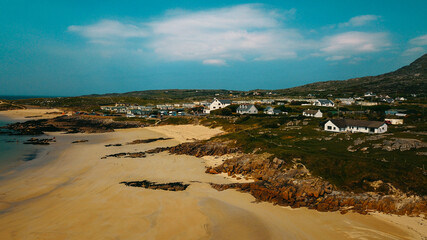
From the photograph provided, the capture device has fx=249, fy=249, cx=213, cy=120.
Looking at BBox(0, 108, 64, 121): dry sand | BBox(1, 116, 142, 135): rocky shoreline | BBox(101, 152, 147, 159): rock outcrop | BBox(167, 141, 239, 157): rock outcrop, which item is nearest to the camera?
BBox(167, 141, 239, 157): rock outcrop

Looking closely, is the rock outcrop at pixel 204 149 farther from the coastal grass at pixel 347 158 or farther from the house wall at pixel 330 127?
the house wall at pixel 330 127

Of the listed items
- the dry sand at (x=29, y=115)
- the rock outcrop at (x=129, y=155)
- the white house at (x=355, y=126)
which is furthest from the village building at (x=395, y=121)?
the dry sand at (x=29, y=115)

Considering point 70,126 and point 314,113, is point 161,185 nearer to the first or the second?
point 314,113

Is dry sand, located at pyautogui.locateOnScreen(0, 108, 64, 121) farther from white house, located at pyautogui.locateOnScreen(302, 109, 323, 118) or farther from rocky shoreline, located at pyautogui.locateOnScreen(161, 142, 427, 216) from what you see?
rocky shoreline, located at pyautogui.locateOnScreen(161, 142, 427, 216)

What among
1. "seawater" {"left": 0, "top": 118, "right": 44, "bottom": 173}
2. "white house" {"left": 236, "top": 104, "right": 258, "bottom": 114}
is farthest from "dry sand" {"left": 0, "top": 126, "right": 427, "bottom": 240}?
"white house" {"left": 236, "top": 104, "right": 258, "bottom": 114}

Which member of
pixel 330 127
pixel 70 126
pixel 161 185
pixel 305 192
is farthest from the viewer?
pixel 70 126

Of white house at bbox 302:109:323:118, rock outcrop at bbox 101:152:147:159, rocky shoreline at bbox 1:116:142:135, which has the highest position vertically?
white house at bbox 302:109:323:118

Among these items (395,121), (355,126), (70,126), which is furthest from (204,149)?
(70,126)
